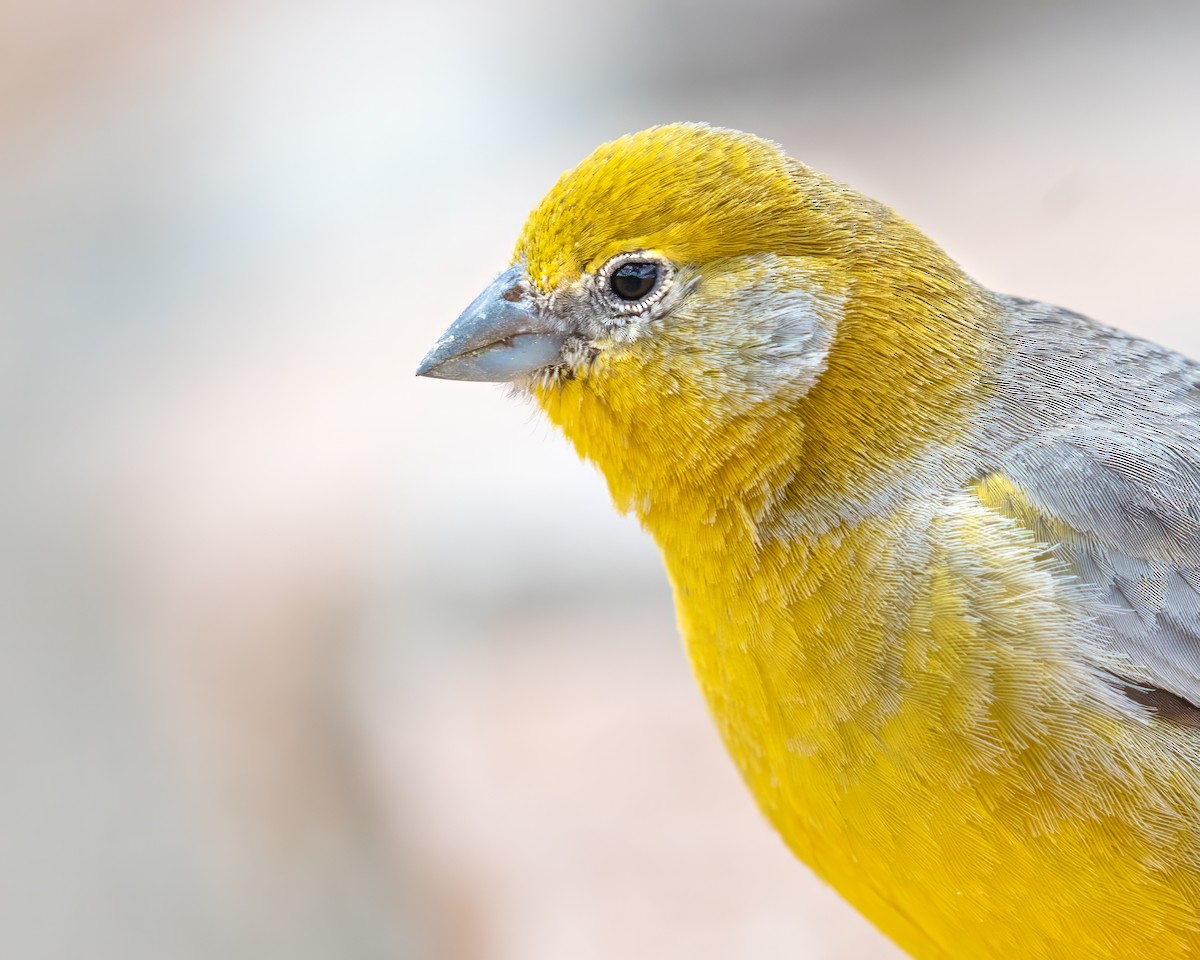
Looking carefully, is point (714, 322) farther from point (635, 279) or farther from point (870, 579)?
point (870, 579)

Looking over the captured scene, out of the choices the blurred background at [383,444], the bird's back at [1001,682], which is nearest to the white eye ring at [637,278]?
the bird's back at [1001,682]

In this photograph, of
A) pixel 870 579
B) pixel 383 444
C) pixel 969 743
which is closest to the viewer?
pixel 969 743

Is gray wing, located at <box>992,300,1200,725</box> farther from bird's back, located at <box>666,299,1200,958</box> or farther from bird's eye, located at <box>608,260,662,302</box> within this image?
bird's eye, located at <box>608,260,662,302</box>

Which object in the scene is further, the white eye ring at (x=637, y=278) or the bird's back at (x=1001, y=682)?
the white eye ring at (x=637, y=278)

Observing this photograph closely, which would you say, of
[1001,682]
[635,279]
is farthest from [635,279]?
[1001,682]

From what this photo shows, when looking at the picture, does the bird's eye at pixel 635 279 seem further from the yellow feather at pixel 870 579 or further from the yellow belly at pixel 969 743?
the yellow belly at pixel 969 743

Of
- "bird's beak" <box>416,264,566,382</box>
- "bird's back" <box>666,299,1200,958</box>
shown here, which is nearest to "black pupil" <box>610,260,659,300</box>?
"bird's beak" <box>416,264,566,382</box>
